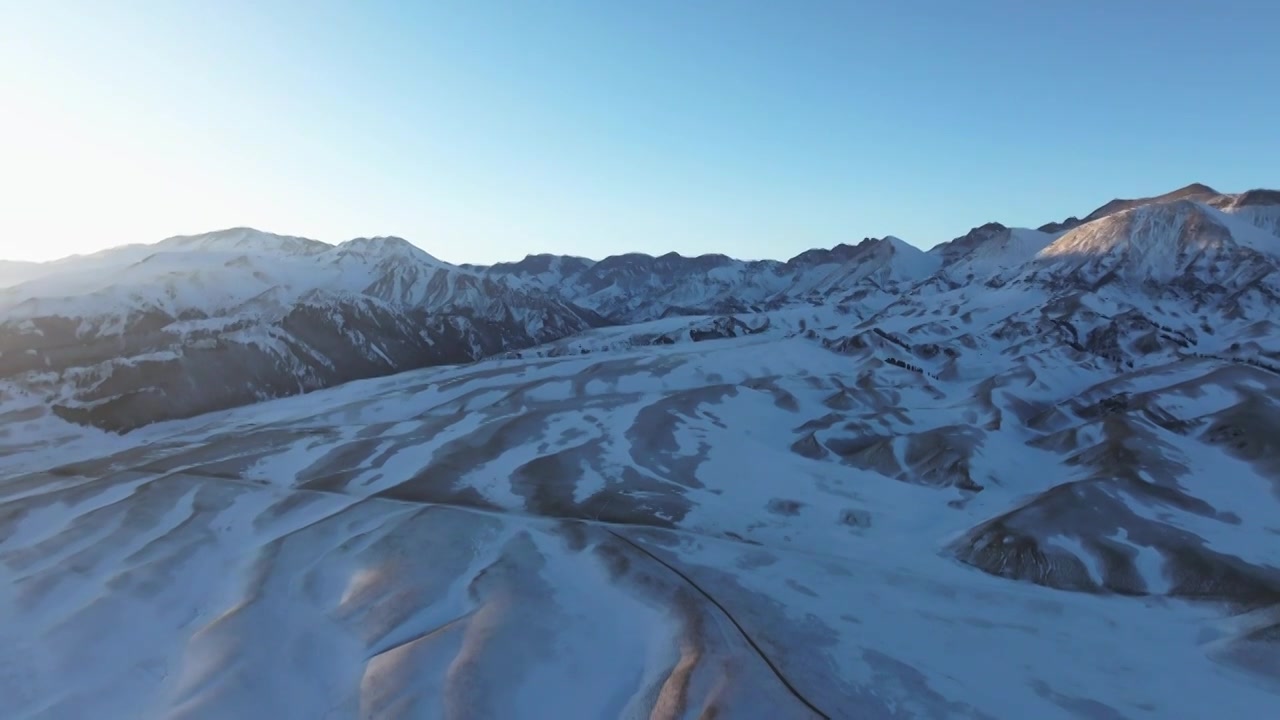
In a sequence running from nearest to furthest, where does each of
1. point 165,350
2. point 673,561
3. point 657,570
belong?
point 657,570 < point 673,561 < point 165,350

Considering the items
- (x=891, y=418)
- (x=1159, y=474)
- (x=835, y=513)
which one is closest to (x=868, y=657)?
(x=835, y=513)

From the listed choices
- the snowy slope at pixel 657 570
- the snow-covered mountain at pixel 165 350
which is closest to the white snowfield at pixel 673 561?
the snowy slope at pixel 657 570

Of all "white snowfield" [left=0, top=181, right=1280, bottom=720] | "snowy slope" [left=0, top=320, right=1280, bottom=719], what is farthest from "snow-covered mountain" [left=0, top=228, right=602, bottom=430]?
"snowy slope" [left=0, top=320, right=1280, bottom=719]

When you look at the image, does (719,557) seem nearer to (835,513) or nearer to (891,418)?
(835,513)

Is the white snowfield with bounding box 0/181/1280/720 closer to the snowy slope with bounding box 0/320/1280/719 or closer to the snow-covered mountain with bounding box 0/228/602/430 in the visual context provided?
the snowy slope with bounding box 0/320/1280/719

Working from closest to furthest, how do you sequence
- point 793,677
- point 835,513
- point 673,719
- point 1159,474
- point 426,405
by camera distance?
point 673,719 < point 793,677 < point 835,513 < point 1159,474 < point 426,405

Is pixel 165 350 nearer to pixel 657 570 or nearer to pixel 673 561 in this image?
pixel 673 561

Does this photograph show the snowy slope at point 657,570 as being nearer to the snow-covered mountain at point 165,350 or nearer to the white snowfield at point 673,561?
the white snowfield at point 673,561

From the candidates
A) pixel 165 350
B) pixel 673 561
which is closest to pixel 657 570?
pixel 673 561

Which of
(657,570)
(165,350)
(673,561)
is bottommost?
(673,561)
